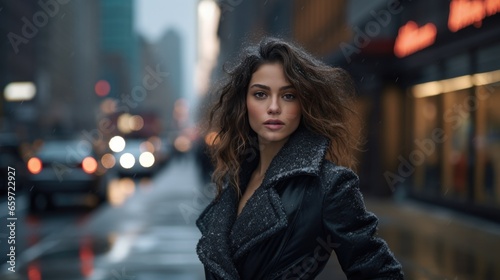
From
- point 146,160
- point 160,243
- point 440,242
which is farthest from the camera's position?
point 146,160

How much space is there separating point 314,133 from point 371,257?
47 centimetres

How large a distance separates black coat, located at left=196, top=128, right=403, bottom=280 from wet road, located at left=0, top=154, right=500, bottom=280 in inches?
270

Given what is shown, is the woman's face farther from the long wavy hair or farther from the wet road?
the wet road

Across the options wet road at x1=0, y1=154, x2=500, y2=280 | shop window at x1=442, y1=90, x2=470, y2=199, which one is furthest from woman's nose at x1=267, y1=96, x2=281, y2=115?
shop window at x1=442, y1=90, x2=470, y2=199

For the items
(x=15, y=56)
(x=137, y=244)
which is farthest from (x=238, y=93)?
(x=15, y=56)

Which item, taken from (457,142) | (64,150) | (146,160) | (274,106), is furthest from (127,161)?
(274,106)

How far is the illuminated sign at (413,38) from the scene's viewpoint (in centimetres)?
1864

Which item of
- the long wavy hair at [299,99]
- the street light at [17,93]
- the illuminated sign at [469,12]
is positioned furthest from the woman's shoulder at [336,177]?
the street light at [17,93]

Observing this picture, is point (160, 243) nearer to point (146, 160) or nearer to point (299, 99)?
point (299, 99)

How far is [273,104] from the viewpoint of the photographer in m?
2.75

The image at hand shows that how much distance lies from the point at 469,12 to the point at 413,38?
4.18 m

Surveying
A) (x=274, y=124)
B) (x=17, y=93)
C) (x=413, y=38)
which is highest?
(x=17, y=93)

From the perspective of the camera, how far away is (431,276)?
9656 millimetres

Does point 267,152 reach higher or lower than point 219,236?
higher
